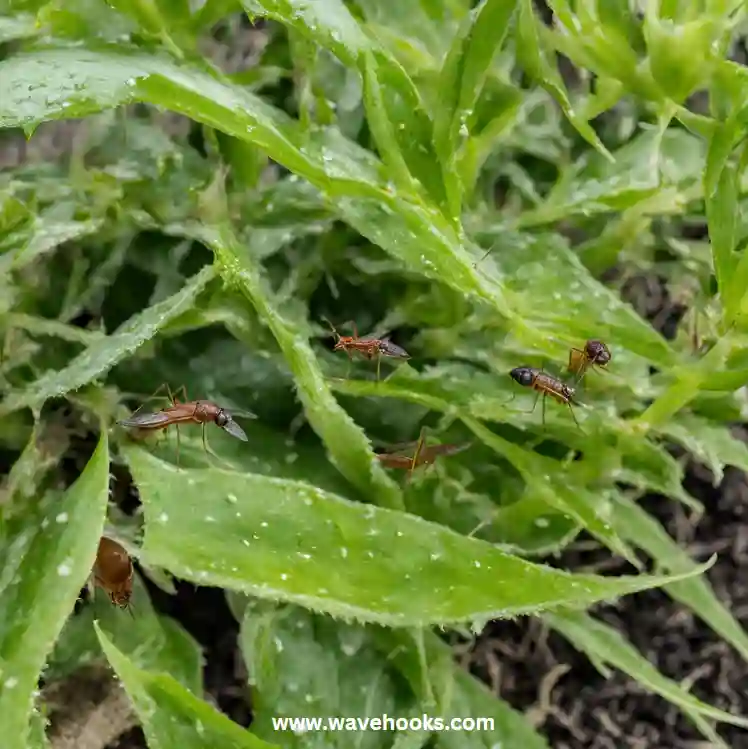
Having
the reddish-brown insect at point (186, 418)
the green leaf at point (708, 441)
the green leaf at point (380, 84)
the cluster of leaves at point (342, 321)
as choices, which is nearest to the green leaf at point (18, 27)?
the cluster of leaves at point (342, 321)

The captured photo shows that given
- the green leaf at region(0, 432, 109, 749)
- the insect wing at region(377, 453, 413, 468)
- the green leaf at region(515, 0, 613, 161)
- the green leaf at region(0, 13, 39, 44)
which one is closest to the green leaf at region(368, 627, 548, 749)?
the insect wing at region(377, 453, 413, 468)

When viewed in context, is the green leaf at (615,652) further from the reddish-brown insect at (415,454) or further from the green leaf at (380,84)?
the green leaf at (380,84)

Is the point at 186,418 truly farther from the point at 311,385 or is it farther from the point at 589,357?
the point at 589,357

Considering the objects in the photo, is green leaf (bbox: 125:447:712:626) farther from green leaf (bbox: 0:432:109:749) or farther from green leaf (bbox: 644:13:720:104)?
green leaf (bbox: 644:13:720:104)

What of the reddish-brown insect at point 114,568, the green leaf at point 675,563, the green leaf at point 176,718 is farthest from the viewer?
the green leaf at point 675,563

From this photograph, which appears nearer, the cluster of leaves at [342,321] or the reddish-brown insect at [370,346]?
the cluster of leaves at [342,321]

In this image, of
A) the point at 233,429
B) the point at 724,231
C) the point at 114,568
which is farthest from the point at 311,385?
the point at 724,231
